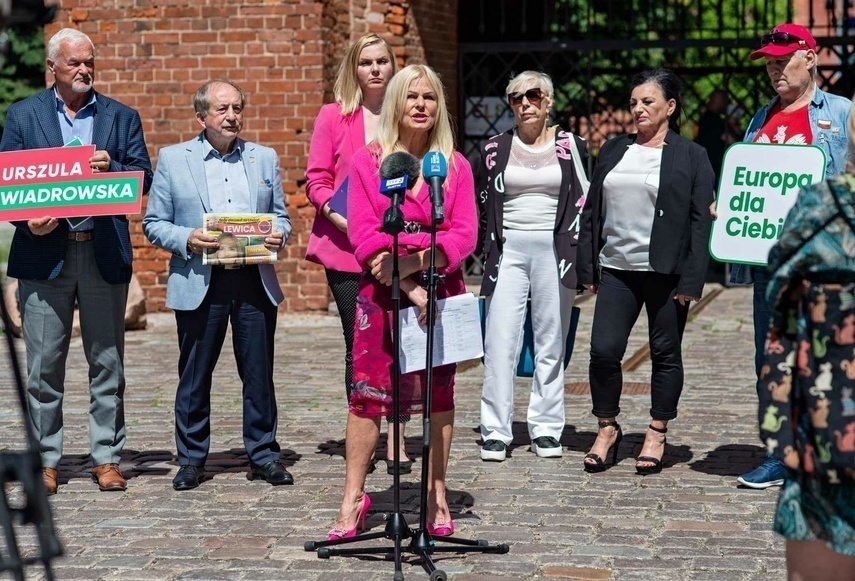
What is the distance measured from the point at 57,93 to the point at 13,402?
3258mm

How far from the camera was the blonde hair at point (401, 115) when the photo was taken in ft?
17.5

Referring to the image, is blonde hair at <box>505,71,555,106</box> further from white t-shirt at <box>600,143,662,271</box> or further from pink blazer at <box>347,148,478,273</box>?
pink blazer at <box>347,148,478,273</box>

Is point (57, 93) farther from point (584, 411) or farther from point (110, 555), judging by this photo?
point (584, 411)

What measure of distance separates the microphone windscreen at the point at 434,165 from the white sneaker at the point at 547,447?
2.62 m

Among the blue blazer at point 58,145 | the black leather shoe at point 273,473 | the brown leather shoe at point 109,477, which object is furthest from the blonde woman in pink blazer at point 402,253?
the blue blazer at point 58,145

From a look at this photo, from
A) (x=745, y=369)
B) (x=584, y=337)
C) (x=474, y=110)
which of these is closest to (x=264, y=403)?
(x=745, y=369)

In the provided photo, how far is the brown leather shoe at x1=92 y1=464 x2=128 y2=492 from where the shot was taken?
648 cm

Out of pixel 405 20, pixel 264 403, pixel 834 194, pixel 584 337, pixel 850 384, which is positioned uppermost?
pixel 405 20

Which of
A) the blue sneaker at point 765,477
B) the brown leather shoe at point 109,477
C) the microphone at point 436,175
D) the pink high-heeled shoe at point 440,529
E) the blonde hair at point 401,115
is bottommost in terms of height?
the blue sneaker at point 765,477

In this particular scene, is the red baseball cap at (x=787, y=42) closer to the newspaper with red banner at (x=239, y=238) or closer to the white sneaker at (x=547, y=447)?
the white sneaker at (x=547, y=447)

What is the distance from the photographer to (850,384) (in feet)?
11.3

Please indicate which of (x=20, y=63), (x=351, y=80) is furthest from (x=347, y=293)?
(x=20, y=63)

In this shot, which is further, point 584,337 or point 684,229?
point 584,337

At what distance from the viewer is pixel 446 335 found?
209 inches
